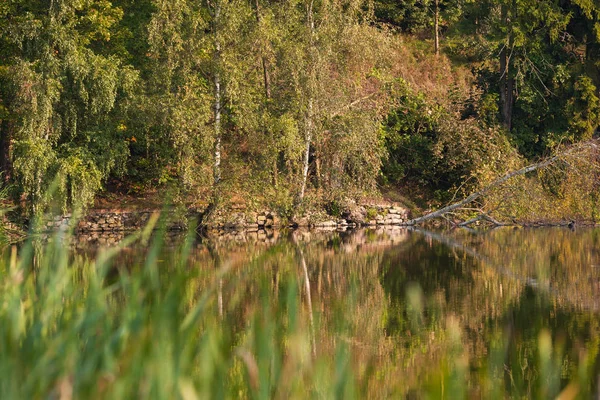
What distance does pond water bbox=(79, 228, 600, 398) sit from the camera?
26.5ft

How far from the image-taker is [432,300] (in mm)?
13703

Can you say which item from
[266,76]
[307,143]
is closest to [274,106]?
[266,76]

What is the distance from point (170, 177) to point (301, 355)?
23.2 metres

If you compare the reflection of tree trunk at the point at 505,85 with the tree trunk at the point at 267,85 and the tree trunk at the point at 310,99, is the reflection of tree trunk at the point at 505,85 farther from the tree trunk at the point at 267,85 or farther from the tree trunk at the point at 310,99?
the tree trunk at the point at 267,85

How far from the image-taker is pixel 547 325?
11789 millimetres

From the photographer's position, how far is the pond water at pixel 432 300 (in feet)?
26.5

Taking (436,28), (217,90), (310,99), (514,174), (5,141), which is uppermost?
(436,28)

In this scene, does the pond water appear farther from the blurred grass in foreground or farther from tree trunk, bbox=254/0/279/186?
tree trunk, bbox=254/0/279/186

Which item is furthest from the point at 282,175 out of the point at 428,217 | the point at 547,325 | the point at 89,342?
the point at 89,342

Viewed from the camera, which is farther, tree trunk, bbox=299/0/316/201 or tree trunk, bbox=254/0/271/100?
tree trunk, bbox=254/0/271/100

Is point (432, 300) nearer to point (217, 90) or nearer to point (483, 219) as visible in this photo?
point (217, 90)

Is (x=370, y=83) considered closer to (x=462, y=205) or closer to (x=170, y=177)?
(x=462, y=205)

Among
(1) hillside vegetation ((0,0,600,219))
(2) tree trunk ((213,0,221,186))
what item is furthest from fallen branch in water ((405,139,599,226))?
(2) tree trunk ((213,0,221,186))

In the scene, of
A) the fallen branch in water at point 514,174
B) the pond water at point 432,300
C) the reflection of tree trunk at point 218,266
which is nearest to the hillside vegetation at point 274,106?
the fallen branch in water at point 514,174
